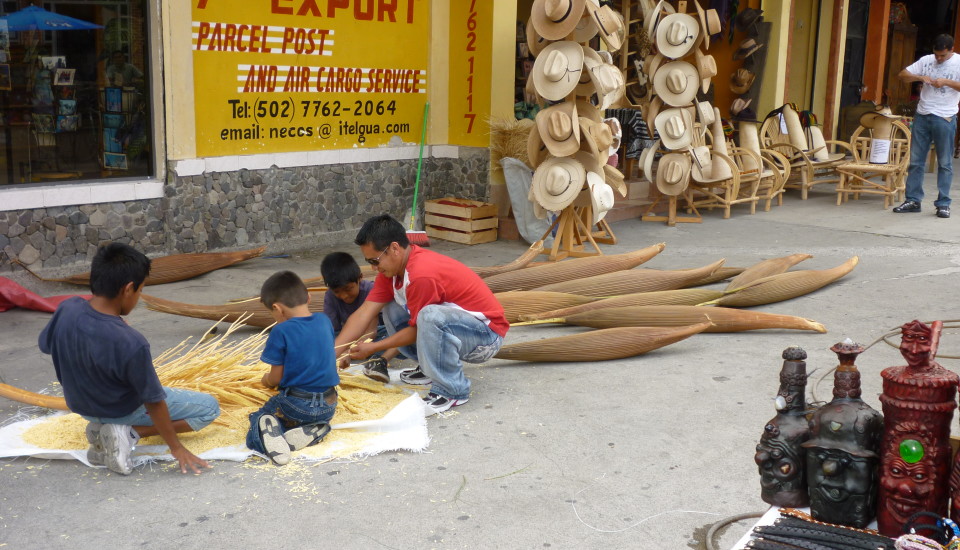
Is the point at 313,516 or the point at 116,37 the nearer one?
the point at 313,516

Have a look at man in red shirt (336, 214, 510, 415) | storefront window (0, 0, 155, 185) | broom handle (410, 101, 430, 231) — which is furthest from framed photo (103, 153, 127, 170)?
man in red shirt (336, 214, 510, 415)

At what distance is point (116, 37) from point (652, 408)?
15.7ft

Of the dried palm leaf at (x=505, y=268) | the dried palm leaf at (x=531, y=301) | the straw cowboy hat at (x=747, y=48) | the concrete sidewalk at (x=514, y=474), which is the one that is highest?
the straw cowboy hat at (x=747, y=48)

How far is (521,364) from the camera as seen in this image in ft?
16.1

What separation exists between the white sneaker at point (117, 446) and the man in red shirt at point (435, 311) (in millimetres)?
1083

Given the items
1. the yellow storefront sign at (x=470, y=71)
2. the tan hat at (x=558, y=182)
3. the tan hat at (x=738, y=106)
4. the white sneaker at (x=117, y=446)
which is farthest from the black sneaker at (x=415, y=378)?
the tan hat at (x=738, y=106)

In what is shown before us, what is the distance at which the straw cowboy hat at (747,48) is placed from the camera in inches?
475

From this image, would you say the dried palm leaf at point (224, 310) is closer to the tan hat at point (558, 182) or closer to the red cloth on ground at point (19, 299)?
the red cloth on ground at point (19, 299)

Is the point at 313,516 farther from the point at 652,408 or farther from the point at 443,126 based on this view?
the point at 443,126

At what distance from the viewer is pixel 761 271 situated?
6.27 metres

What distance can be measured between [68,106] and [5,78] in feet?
1.51

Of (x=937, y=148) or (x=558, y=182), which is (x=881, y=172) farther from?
(x=558, y=182)

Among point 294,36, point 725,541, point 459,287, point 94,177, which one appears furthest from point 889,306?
point 94,177

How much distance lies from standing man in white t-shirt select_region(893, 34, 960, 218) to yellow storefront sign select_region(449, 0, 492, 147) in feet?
14.2
